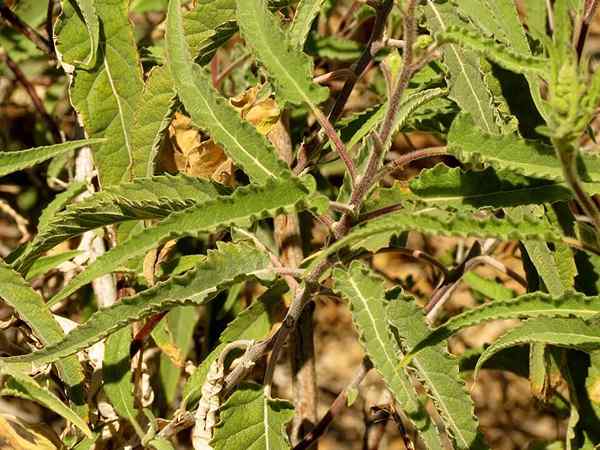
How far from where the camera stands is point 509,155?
100 cm

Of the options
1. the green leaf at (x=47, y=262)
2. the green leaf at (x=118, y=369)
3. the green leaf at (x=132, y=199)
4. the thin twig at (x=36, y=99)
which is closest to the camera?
the green leaf at (x=132, y=199)

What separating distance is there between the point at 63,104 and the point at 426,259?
3.96 ft

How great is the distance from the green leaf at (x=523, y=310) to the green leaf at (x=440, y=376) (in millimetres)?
34

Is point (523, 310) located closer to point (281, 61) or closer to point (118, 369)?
point (281, 61)

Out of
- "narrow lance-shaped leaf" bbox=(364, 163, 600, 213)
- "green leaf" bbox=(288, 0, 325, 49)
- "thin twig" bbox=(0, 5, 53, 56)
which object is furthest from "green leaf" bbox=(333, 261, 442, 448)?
"thin twig" bbox=(0, 5, 53, 56)

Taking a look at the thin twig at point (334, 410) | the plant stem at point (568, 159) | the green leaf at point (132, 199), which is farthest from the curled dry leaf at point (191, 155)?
the plant stem at point (568, 159)

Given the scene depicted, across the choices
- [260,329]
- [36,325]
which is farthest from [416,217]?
[36,325]

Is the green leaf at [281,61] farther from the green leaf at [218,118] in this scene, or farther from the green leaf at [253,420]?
the green leaf at [253,420]

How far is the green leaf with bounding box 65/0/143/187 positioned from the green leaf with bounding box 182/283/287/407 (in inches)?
11.2

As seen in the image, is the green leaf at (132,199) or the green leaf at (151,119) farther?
the green leaf at (151,119)

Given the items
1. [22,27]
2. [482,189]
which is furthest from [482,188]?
[22,27]

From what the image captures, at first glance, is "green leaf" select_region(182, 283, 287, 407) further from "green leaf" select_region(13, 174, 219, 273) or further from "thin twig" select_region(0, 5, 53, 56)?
"thin twig" select_region(0, 5, 53, 56)

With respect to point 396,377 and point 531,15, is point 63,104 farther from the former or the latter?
point 396,377

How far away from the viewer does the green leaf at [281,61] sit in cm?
106
